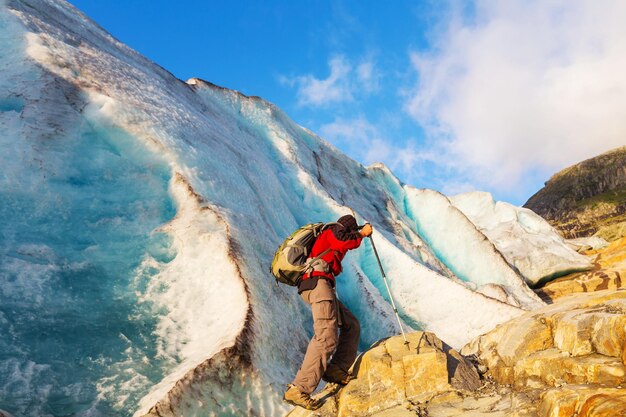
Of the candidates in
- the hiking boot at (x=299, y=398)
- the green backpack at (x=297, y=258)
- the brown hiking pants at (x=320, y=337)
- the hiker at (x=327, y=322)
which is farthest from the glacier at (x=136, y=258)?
the green backpack at (x=297, y=258)

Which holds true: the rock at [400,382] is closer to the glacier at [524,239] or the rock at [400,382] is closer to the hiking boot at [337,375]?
the hiking boot at [337,375]

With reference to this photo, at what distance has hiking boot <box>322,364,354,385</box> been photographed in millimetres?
6996

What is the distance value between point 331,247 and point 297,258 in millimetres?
547

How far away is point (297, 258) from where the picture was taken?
670 cm

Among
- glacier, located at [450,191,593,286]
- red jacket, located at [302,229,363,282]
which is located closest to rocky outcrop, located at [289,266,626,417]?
red jacket, located at [302,229,363,282]

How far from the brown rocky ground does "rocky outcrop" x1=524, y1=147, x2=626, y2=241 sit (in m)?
138

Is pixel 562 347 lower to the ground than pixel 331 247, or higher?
lower

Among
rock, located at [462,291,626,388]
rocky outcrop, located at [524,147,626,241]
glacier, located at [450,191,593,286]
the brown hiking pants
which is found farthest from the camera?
rocky outcrop, located at [524,147,626,241]

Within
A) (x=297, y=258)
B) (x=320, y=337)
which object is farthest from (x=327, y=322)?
(x=297, y=258)

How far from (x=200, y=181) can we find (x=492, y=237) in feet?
86.2

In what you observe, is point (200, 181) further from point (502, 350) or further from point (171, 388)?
point (502, 350)

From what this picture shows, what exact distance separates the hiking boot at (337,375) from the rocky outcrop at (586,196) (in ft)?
459

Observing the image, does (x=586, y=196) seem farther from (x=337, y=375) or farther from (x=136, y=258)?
(x=136, y=258)

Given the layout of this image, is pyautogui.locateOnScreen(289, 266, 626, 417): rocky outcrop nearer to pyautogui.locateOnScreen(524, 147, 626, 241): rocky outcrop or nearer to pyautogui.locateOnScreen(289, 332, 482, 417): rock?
pyautogui.locateOnScreen(289, 332, 482, 417): rock
